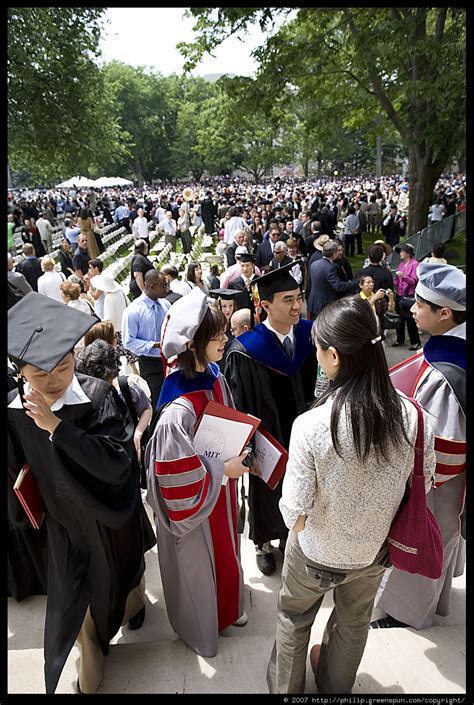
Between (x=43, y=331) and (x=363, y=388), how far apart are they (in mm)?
1329

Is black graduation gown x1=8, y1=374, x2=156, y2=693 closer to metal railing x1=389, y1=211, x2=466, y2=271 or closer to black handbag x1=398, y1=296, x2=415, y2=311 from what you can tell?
black handbag x1=398, y1=296, x2=415, y2=311

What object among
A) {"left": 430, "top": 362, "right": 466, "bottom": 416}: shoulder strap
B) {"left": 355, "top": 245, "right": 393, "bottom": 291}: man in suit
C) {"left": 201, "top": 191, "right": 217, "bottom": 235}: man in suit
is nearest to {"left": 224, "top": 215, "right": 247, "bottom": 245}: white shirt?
{"left": 355, "top": 245, "right": 393, "bottom": 291}: man in suit

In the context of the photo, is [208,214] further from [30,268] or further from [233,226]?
[30,268]

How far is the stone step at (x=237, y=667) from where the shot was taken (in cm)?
254

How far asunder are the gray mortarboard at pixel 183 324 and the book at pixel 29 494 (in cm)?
86

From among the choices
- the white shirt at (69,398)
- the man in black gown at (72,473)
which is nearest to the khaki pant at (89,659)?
the man in black gown at (72,473)

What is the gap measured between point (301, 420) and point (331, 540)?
0.52 metres

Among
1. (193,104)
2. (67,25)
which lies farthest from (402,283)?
(193,104)

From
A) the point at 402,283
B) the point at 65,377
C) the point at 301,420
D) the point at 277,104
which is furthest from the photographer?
the point at 277,104

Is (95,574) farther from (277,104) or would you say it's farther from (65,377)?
(277,104)

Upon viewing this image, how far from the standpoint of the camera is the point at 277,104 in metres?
12.5

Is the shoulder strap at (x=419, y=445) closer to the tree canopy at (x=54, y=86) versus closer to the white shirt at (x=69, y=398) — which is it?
the white shirt at (x=69, y=398)

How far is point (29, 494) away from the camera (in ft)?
8.04

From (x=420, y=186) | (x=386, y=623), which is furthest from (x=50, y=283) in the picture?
(x=420, y=186)
